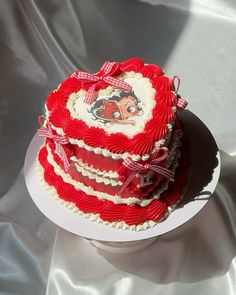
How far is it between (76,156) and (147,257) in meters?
0.35

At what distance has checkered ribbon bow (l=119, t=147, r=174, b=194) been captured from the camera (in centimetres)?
108

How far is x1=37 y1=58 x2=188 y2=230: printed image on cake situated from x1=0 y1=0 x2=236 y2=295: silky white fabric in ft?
0.73

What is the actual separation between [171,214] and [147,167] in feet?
0.49

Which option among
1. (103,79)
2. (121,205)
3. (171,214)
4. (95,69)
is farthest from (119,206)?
(95,69)

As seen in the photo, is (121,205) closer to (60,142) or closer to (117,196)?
(117,196)

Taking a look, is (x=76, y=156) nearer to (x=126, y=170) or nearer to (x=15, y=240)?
(x=126, y=170)

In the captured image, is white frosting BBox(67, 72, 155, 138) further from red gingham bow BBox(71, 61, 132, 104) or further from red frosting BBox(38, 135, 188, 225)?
red frosting BBox(38, 135, 188, 225)

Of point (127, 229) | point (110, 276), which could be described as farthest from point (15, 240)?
point (127, 229)

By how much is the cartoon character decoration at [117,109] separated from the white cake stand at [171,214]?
0.67 feet

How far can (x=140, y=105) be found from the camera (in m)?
1.16

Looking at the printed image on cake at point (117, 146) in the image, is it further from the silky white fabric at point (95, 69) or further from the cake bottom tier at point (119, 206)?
the silky white fabric at point (95, 69)

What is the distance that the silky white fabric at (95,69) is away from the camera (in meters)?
1.33

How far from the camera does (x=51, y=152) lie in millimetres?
1214

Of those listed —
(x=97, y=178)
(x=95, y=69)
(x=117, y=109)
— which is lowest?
(x=95, y=69)
